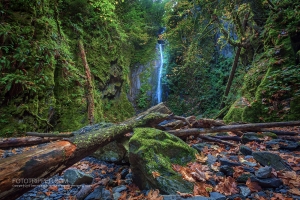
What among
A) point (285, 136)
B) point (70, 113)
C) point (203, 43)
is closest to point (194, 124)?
point (285, 136)

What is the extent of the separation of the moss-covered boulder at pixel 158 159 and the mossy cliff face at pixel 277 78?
150 inches

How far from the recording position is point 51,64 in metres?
5.84

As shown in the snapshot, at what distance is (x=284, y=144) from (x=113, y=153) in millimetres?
3566

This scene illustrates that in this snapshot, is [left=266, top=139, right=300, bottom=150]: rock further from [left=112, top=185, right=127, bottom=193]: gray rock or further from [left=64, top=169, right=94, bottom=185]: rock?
[left=64, top=169, right=94, bottom=185]: rock

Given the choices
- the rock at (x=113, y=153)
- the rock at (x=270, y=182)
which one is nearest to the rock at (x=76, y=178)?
the rock at (x=113, y=153)

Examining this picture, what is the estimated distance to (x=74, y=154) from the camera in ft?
8.08

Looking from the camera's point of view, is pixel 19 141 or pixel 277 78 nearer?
pixel 19 141

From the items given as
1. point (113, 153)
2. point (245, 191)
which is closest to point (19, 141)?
point (113, 153)

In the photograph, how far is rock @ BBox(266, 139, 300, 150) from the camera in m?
3.35

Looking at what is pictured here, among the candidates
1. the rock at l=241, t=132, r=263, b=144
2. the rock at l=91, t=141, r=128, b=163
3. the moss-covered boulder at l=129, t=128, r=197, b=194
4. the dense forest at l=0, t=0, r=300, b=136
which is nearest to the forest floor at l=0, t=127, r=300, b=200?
the moss-covered boulder at l=129, t=128, r=197, b=194

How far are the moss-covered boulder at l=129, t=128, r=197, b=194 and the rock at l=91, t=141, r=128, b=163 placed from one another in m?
0.87

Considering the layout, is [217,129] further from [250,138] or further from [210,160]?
[210,160]

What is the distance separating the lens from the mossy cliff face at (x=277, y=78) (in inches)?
207

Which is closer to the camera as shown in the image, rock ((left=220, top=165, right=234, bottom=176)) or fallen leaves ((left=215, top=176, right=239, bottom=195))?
fallen leaves ((left=215, top=176, right=239, bottom=195))
